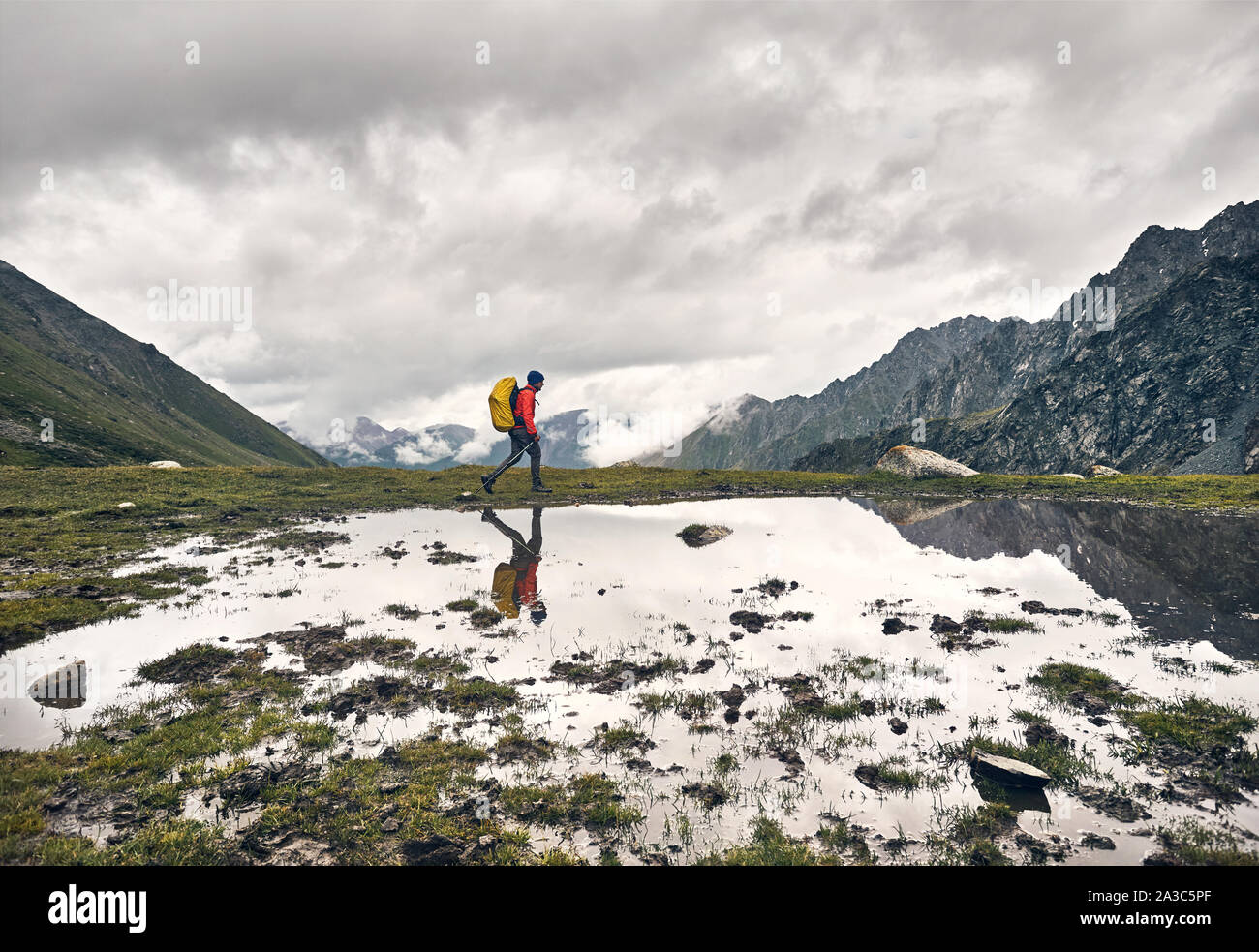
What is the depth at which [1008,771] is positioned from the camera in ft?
26.4

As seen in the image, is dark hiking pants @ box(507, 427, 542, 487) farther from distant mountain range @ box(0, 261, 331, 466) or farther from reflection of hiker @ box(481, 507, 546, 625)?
distant mountain range @ box(0, 261, 331, 466)

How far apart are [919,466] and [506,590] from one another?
6015 cm

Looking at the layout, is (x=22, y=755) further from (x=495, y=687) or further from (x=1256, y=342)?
(x=1256, y=342)

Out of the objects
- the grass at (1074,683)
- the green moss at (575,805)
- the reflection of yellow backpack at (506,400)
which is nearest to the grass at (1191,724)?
the grass at (1074,683)

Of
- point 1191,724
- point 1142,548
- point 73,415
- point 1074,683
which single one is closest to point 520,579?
point 1074,683

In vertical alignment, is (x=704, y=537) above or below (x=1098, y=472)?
below

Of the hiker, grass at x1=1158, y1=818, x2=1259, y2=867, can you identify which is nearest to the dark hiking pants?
the hiker

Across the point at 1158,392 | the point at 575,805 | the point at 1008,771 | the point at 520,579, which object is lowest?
the point at 575,805

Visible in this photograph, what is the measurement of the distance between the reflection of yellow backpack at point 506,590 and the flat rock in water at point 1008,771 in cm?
1249

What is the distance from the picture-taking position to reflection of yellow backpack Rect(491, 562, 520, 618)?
17.1 meters

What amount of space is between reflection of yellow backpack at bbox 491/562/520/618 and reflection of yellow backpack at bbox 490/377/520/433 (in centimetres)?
1989

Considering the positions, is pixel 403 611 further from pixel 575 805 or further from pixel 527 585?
pixel 575 805

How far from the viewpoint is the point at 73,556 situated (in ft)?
73.4
